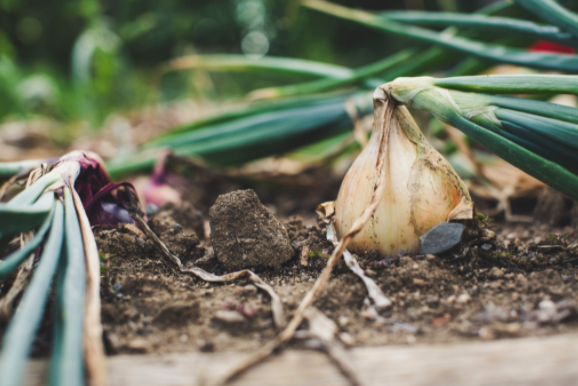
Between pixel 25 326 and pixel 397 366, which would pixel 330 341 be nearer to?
pixel 397 366

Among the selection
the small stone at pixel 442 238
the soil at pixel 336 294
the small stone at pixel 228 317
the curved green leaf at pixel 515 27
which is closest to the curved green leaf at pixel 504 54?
the curved green leaf at pixel 515 27

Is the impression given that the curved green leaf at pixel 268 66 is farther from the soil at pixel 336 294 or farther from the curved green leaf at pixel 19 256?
the curved green leaf at pixel 19 256

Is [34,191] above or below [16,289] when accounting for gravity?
above

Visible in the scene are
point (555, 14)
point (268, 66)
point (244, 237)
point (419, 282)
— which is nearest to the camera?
point (419, 282)

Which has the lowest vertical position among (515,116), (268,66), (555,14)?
(515,116)

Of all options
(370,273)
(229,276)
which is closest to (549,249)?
(370,273)
